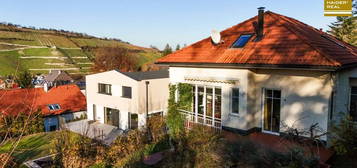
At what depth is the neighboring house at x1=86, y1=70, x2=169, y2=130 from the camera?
23422 millimetres

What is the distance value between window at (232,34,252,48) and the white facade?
1.77 m

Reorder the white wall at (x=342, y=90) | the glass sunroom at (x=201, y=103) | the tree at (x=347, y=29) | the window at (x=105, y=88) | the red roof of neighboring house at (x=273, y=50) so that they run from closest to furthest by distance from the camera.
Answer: the red roof of neighboring house at (x=273, y=50), the white wall at (x=342, y=90), the glass sunroom at (x=201, y=103), the window at (x=105, y=88), the tree at (x=347, y=29)

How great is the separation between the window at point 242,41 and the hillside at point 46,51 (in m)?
59.0

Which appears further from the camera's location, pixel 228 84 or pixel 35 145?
pixel 35 145

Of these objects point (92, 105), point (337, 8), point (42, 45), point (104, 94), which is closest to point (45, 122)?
point (92, 105)

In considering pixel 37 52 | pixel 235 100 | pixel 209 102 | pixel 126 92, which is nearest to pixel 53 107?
pixel 126 92

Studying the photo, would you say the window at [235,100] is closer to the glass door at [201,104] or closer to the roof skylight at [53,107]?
the glass door at [201,104]

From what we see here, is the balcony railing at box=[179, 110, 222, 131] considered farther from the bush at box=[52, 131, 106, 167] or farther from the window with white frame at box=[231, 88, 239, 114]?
the bush at box=[52, 131, 106, 167]

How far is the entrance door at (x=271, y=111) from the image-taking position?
12.0 m

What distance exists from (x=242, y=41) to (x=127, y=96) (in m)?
14.3

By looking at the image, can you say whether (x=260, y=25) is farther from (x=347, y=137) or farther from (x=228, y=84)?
(x=347, y=137)

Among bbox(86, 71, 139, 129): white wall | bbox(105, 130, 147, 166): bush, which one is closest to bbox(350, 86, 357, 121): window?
bbox(105, 130, 147, 166): bush

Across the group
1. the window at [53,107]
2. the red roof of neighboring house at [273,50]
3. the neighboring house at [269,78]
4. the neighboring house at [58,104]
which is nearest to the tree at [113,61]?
the neighboring house at [58,104]

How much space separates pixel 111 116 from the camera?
1076 inches
